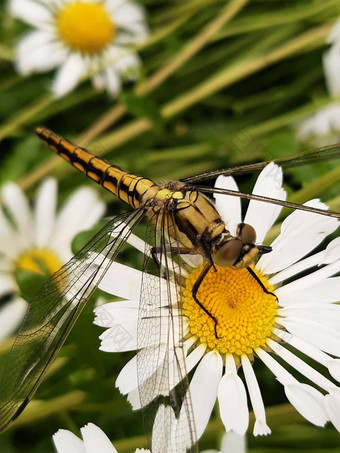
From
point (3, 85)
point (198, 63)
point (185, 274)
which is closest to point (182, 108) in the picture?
point (198, 63)

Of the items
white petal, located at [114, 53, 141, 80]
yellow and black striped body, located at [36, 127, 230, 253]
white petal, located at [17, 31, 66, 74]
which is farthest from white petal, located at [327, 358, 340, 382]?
white petal, located at [17, 31, 66, 74]

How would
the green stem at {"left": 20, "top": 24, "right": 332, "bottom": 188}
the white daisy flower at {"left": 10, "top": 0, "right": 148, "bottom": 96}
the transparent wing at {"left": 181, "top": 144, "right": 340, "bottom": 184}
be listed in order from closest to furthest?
the transparent wing at {"left": 181, "top": 144, "right": 340, "bottom": 184}
the green stem at {"left": 20, "top": 24, "right": 332, "bottom": 188}
the white daisy flower at {"left": 10, "top": 0, "right": 148, "bottom": 96}

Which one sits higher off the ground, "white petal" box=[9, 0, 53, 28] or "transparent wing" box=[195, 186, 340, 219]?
"white petal" box=[9, 0, 53, 28]

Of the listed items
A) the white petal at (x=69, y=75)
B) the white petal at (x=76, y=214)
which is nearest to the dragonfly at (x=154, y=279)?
the white petal at (x=76, y=214)

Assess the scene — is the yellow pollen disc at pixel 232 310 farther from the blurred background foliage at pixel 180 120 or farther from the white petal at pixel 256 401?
the blurred background foliage at pixel 180 120

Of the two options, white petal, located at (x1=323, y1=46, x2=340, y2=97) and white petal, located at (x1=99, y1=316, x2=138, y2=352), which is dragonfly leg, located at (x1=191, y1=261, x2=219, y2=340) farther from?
white petal, located at (x1=323, y1=46, x2=340, y2=97)

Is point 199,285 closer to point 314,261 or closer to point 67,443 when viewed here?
point 314,261
